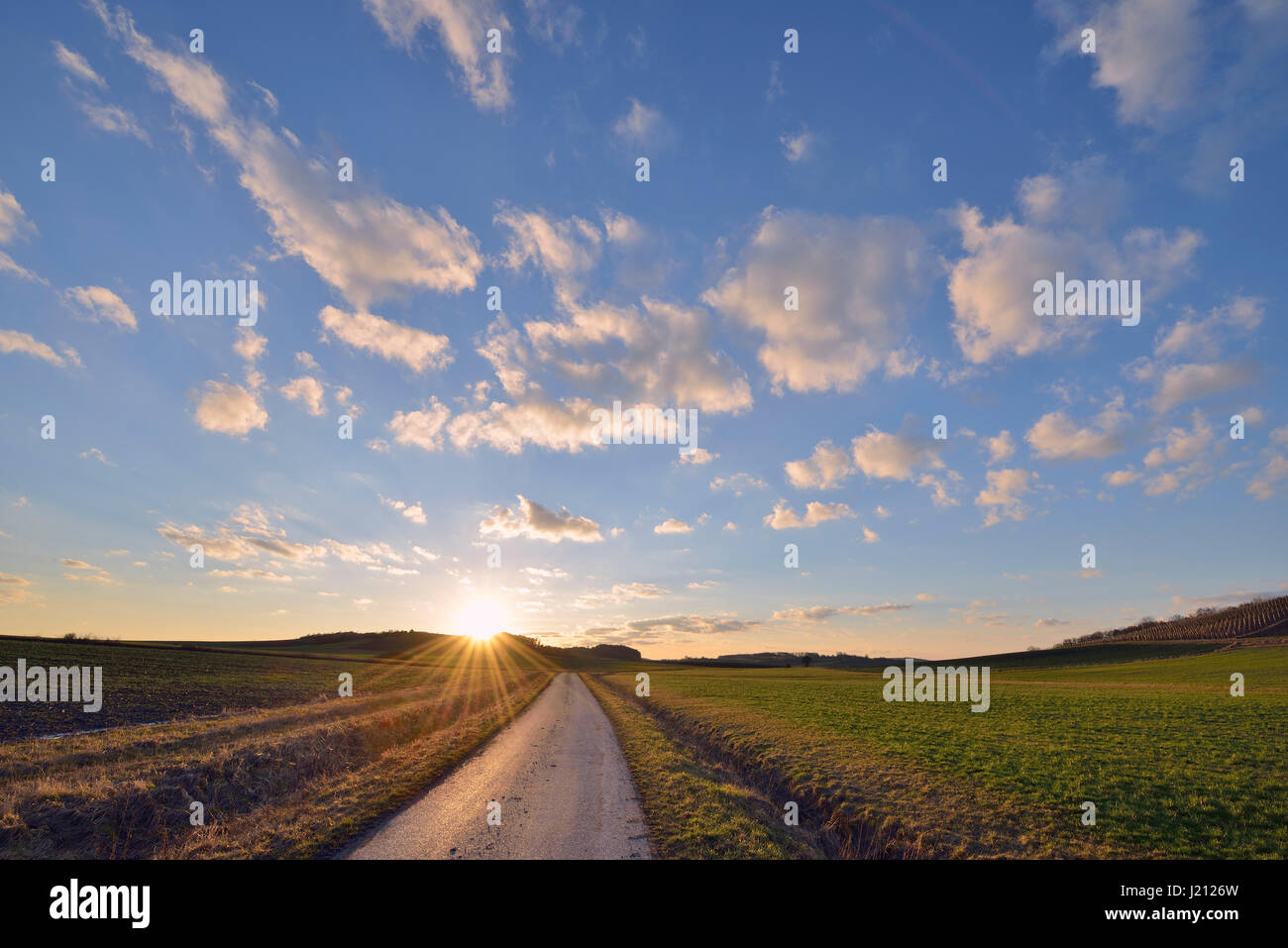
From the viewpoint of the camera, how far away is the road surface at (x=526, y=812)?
10.6 metres

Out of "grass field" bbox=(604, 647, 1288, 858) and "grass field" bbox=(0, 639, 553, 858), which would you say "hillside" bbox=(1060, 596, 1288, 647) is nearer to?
"grass field" bbox=(604, 647, 1288, 858)

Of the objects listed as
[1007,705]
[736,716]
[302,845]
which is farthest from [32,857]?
[1007,705]

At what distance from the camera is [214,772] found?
631 inches

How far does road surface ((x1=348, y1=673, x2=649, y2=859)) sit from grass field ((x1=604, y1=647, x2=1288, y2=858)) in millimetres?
3400

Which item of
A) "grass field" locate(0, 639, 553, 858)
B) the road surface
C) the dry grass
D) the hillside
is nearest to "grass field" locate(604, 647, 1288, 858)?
the road surface

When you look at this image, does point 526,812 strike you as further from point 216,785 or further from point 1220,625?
point 1220,625

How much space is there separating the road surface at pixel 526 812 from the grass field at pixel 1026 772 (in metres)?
3.40

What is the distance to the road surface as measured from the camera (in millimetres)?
10625

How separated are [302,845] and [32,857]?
17.3ft

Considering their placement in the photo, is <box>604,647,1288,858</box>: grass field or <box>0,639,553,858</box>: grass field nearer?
<box>0,639,553,858</box>: grass field

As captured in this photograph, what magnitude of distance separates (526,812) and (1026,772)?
1744cm

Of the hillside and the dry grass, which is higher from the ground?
the dry grass
